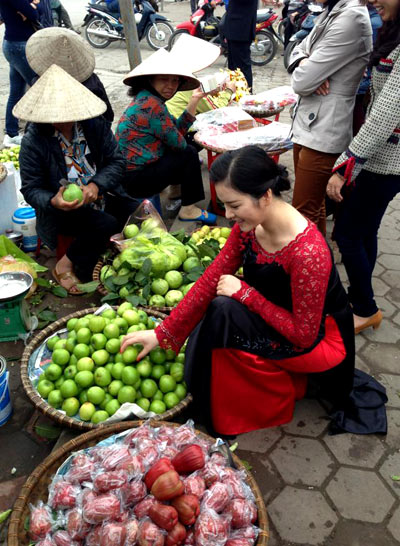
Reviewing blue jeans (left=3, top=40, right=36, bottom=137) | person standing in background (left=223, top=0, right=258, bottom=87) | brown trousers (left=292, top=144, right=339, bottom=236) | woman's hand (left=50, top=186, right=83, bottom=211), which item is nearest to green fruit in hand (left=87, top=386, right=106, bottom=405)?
woman's hand (left=50, top=186, right=83, bottom=211)

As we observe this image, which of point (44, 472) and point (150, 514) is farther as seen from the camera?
point (44, 472)

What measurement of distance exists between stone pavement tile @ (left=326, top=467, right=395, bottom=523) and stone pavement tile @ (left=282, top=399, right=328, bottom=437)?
27 centimetres

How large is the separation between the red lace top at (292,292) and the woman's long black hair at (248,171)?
0.93 ft

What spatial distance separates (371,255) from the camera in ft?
10.6

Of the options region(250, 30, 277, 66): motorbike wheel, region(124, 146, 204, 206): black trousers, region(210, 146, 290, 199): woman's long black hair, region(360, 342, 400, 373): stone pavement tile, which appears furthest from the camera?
region(250, 30, 277, 66): motorbike wheel

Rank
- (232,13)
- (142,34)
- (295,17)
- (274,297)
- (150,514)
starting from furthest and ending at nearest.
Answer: (142,34) → (295,17) → (232,13) → (274,297) → (150,514)

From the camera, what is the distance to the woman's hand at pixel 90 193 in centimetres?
351

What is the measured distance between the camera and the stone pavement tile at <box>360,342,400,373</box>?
3092mm

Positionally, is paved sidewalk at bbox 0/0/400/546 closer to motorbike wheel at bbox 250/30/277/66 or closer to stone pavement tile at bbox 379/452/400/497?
stone pavement tile at bbox 379/452/400/497

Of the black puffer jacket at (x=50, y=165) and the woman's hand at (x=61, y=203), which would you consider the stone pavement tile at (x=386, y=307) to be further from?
the woman's hand at (x=61, y=203)

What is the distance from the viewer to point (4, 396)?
2660mm

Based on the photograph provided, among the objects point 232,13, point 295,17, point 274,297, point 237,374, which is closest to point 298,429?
point 237,374

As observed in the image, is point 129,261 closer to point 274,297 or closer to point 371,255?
point 274,297

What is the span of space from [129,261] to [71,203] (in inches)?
22.4
